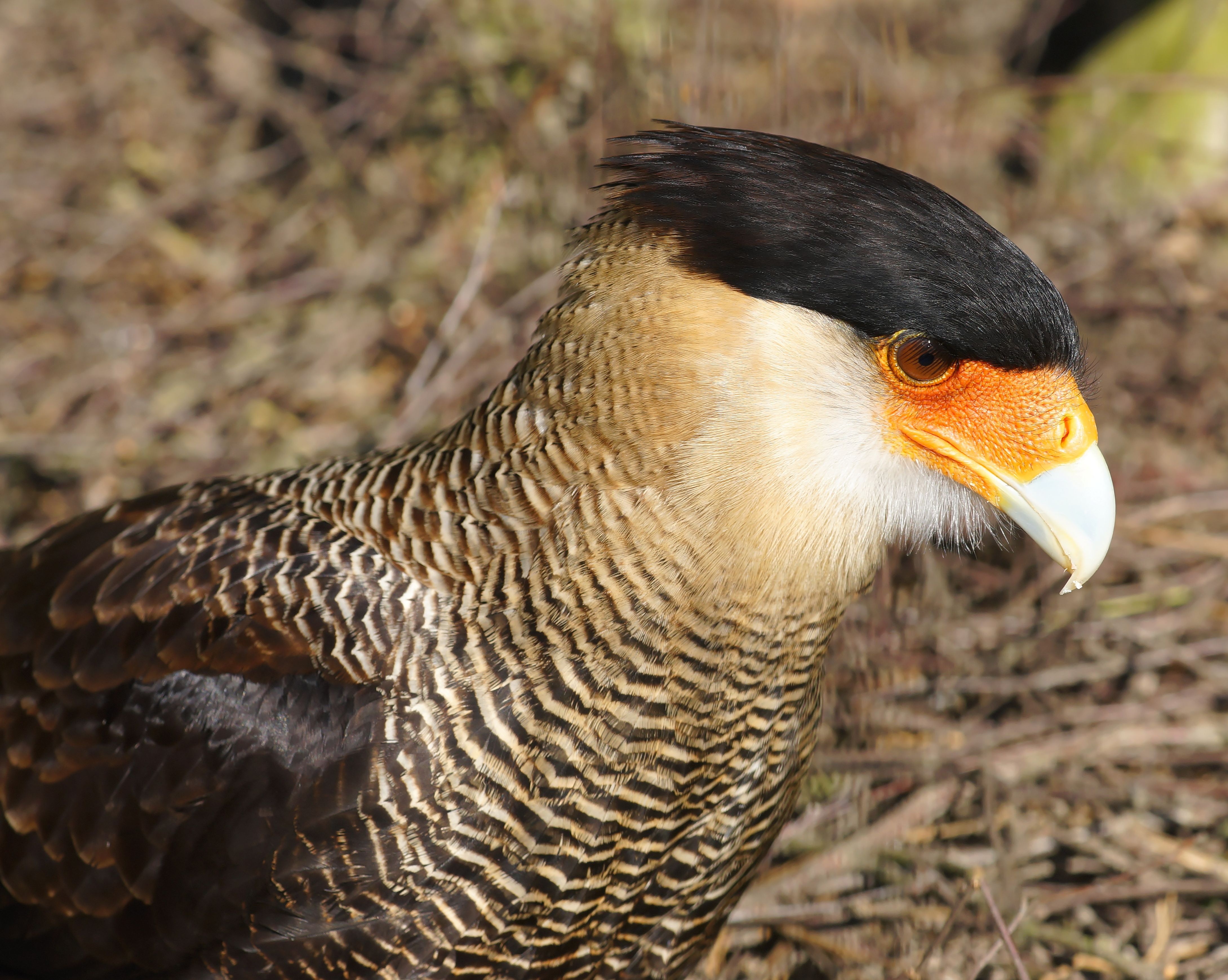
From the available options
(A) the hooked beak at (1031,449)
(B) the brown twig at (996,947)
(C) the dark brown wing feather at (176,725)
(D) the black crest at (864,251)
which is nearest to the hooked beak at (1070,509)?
(A) the hooked beak at (1031,449)

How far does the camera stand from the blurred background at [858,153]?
3.00 metres

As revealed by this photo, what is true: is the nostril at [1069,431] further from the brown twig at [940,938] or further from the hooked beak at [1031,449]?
the brown twig at [940,938]

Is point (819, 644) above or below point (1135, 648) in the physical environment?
above

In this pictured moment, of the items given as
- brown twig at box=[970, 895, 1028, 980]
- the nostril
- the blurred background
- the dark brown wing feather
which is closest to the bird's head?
the nostril

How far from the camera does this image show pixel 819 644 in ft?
6.82

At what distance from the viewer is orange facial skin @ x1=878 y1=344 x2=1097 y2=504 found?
1.85 metres

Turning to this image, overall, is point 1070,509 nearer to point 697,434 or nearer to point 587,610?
point 697,434

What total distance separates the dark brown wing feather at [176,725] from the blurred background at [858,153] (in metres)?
0.89

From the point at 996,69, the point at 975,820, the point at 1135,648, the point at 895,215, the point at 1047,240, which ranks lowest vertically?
the point at 975,820

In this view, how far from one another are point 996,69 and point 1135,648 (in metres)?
3.61

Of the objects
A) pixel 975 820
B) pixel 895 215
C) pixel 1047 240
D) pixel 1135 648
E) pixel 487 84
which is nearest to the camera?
pixel 895 215

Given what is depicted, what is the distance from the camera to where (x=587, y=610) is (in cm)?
194

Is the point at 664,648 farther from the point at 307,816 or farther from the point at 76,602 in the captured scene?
the point at 76,602

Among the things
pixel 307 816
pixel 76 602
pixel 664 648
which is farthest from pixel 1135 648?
pixel 76 602
